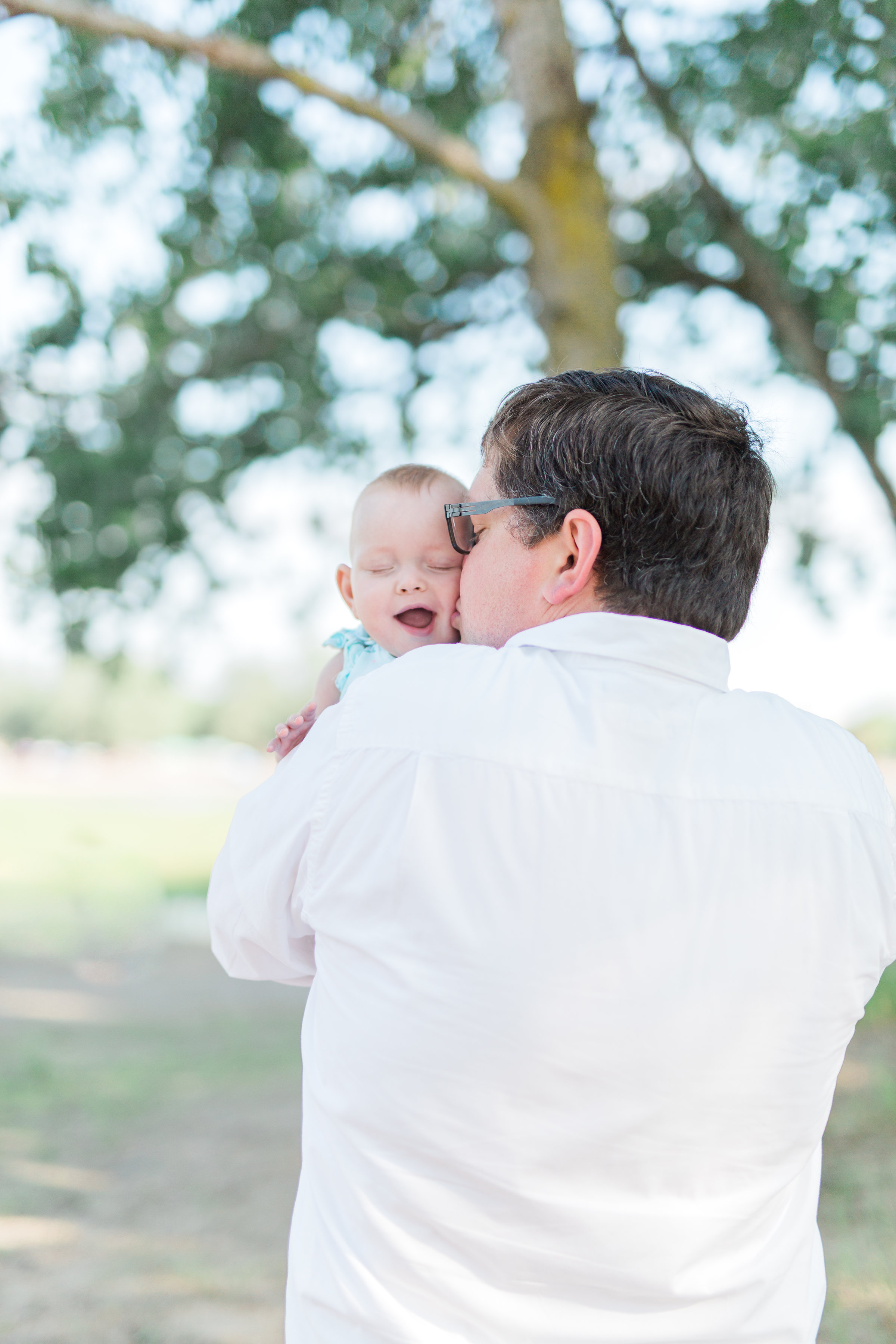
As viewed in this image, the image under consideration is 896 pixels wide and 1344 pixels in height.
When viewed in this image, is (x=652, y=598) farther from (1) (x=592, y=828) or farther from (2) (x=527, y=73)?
(2) (x=527, y=73)

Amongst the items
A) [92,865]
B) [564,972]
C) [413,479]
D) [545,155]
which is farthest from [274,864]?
[92,865]

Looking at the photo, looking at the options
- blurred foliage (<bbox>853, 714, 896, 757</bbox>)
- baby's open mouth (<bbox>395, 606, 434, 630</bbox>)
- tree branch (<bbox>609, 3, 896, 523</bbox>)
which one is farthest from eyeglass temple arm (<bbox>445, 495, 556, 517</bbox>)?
blurred foliage (<bbox>853, 714, 896, 757</bbox>)

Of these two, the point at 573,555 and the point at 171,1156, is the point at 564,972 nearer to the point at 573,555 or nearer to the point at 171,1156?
the point at 573,555

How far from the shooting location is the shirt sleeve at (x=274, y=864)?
1.22m

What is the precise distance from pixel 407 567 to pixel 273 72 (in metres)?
3.18

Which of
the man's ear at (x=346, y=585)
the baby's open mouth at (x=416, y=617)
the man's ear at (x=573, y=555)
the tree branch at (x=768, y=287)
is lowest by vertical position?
the baby's open mouth at (x=416, y=617)

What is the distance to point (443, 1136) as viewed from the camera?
1.16 m

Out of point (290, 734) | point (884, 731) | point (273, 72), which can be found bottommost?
point (884, 731)

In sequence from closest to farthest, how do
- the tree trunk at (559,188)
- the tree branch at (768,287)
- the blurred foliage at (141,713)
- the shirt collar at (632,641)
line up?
the shirt collar at (632,641) → the tree trunk at (559,188) → the tree branch at (768,287) → the blurred foliage at (141,713)

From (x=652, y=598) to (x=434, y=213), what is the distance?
5.50m

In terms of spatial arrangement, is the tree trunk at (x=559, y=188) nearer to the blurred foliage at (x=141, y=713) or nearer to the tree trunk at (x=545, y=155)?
the tree trunk at (x=545, y=155)

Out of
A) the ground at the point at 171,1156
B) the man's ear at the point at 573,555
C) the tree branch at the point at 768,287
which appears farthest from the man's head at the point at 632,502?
the tree branch at the point at 768,287

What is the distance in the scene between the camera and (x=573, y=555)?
4.44ft

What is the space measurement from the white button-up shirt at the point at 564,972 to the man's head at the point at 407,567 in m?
0.75
